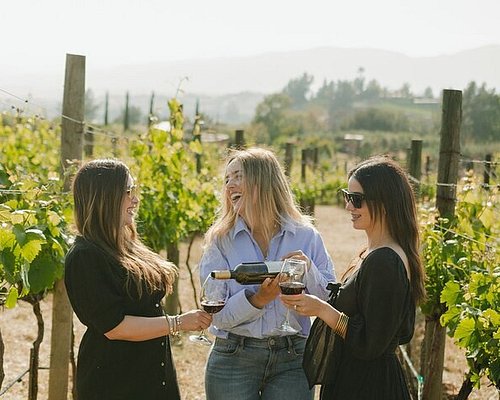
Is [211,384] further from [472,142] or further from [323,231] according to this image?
[472,142]

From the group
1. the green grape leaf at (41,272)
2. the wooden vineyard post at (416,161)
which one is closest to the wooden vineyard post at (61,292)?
the green grape leaf at (41,272)

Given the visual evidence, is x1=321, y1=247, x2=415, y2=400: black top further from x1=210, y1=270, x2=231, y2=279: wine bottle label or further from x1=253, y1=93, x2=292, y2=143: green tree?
x1=253, y1=93, x2=292, y2=143: green tree

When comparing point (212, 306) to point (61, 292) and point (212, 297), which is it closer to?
point (212, 297)

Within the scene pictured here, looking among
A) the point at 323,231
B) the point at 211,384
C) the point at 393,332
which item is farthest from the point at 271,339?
the point at 323,231

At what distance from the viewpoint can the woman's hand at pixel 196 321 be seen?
2.76 metres

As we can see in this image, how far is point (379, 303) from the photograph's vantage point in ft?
8.18

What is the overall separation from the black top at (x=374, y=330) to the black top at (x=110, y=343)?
615 millimetres

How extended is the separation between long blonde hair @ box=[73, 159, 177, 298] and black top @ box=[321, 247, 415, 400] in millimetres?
701

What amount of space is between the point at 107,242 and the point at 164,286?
A: 289mm

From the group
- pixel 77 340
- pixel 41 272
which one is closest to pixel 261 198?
pixel 41 272

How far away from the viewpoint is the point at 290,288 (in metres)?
2.57

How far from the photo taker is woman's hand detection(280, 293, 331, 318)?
8.46 ft

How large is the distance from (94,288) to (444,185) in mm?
2447

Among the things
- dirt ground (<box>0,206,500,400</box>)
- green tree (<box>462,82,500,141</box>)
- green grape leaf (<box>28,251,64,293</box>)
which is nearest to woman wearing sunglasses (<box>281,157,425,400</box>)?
green grape leaf (<box>28,251,64,293</box>)
